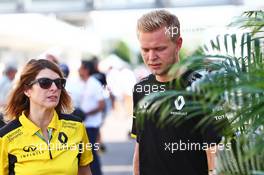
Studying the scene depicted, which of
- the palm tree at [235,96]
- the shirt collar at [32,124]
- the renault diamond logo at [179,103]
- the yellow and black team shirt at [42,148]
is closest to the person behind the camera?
the palm tree at [235,96]

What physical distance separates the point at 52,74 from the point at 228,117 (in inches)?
56.3

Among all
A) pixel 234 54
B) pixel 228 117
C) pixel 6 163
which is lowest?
pixel 6 163

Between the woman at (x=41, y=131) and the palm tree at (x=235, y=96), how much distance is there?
1006mm

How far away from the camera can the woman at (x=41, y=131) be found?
164 inches

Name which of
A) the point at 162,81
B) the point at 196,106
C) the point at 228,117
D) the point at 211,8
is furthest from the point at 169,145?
the point at 211,8

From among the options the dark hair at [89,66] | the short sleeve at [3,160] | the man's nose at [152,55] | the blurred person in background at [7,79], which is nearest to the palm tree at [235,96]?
the man's nose at [152,55]

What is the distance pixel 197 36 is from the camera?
5.74 m

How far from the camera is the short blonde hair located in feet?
13.3

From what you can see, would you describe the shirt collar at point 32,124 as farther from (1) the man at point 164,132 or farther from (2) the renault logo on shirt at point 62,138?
(1) the man at point 164,132

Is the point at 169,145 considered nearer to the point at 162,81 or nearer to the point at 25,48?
the point at 162,81

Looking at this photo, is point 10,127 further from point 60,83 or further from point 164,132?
point 164,132

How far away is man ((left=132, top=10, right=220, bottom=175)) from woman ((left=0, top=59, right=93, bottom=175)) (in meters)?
0.42

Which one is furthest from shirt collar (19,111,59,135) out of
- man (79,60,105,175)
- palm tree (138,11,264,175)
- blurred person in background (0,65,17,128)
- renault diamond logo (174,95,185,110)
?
blurred person in background (0,65,17,128)

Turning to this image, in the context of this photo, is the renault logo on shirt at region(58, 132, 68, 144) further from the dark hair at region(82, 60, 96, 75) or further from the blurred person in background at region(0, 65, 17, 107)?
the blurred person in background at region(0, 65, 17, 107)
